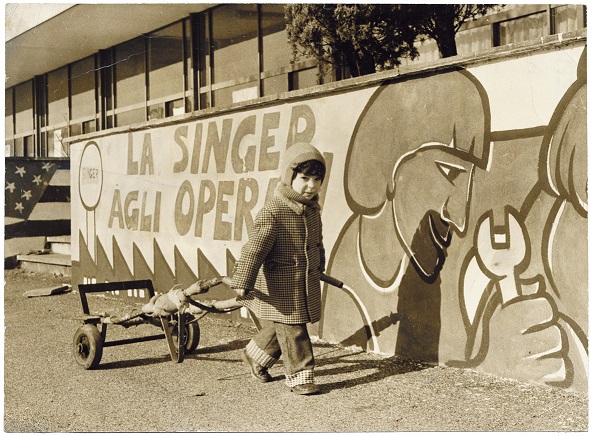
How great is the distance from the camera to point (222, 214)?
7.74 meters

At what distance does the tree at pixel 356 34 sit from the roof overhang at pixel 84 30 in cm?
404

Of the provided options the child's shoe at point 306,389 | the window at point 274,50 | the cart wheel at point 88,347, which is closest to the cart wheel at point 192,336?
the cart wheel at point 88,347

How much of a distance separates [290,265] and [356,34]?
11.6ft

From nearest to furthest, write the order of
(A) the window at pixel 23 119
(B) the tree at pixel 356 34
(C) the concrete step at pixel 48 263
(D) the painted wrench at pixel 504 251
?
(D) the painted wrench at pixel 504 251 → (B) the tree at pixel 356 34 → (C) the concrete step at pixel 48 263 → (A) the window at pixel 23 119

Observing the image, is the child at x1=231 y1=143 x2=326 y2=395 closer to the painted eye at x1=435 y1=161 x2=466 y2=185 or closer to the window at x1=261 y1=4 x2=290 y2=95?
the painted eye at x1=435 y1=161 x2=466 y2=185

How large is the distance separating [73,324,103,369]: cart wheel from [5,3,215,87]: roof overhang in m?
6.82

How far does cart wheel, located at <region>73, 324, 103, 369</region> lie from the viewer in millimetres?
5574

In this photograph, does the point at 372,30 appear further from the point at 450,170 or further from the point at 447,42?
the point at 450,170

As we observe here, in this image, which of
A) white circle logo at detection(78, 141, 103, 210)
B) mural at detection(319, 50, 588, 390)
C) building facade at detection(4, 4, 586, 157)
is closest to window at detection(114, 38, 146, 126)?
building facade at detection(4, 4, 586, 157)

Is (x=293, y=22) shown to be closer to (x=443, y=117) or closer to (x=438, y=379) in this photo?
(x=443, y=117)

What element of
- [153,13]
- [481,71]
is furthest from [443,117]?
[153,13]

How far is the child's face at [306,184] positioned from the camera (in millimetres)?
4793

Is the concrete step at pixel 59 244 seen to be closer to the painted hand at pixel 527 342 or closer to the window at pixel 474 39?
the window at pixel 474 39

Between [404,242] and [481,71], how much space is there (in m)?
1.40
